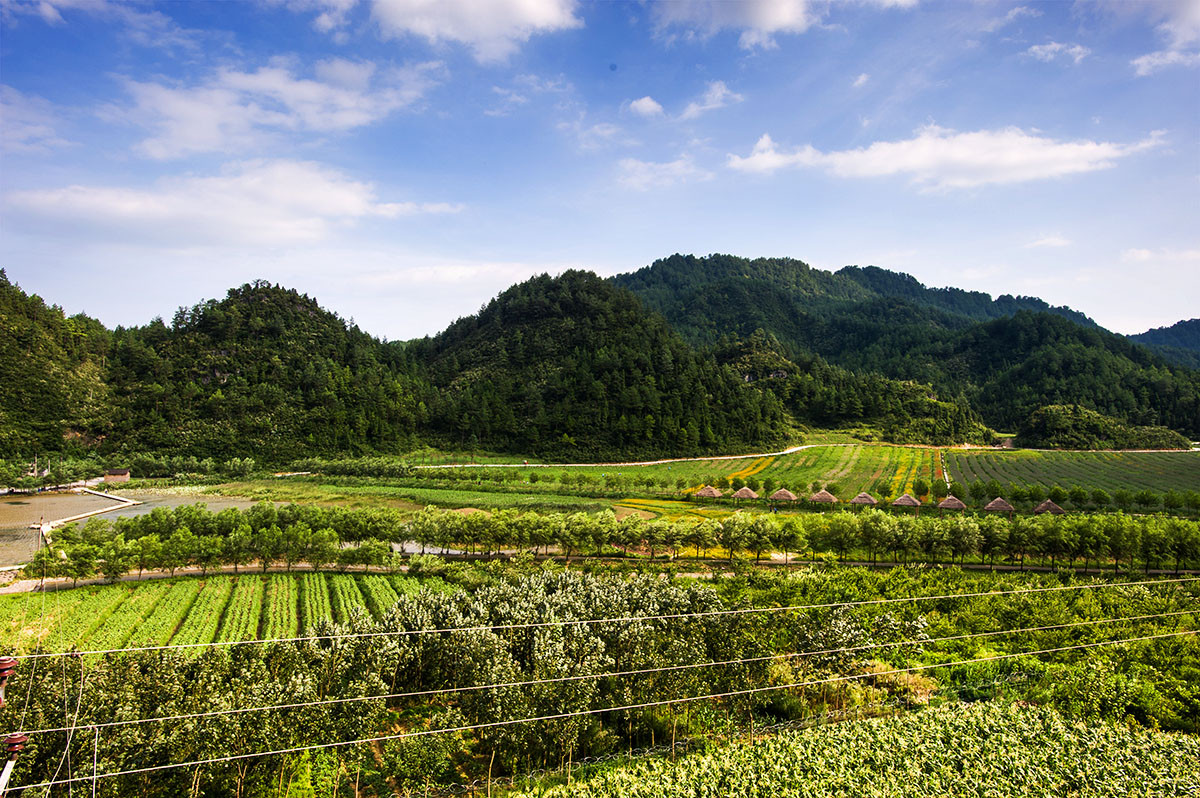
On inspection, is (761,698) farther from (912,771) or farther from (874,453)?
(874,453)

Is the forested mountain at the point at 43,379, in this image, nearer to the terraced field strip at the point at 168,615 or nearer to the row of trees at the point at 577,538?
the row of trees at the point at 577,538

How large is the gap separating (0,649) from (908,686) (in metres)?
30.8

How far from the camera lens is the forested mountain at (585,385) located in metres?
98.2

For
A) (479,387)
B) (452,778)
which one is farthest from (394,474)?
(452,778)

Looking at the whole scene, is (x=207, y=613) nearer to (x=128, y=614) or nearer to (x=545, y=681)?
(x=128, y=614)

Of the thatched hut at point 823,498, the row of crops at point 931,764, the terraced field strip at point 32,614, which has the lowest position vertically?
the row of crops at point 931,764

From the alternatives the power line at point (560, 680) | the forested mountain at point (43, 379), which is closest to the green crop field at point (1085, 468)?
the power line at point (560, 680)

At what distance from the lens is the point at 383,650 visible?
23.9 m

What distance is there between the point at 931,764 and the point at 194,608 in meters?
37.7

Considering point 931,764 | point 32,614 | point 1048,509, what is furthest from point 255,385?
point 1048,509

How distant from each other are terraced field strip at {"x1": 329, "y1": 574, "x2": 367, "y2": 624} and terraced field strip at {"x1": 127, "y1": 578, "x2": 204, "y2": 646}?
7.69m

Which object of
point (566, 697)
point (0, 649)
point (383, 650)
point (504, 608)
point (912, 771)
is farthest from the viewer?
point (504, 608)

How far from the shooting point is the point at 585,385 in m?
112

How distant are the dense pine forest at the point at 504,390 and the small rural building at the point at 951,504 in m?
39.0
